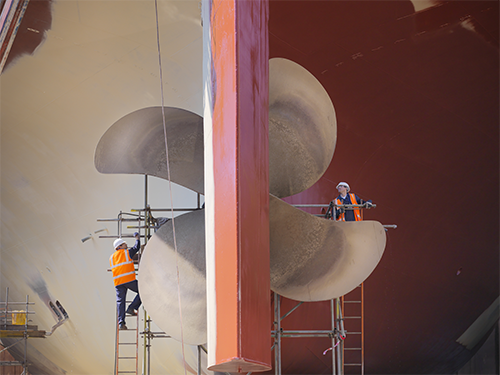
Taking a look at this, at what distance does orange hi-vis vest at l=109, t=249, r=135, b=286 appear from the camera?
6.88 meters

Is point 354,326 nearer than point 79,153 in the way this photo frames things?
Yes

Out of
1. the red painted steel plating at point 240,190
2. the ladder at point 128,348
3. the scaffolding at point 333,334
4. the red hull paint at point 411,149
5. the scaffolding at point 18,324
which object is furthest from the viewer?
the scaffolding at point 18,324

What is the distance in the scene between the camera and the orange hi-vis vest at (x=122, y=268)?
6879 millimetres

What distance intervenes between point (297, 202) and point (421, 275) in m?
2.06

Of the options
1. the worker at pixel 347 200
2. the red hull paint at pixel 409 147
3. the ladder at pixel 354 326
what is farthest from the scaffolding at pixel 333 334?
the worker at pixel 347 200

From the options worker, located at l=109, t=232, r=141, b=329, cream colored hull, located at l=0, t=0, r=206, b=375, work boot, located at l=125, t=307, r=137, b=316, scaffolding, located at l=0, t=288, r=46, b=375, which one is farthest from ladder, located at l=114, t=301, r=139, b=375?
scaffolding, located at l=0, t=288, r=46, b=375

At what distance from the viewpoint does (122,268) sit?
272 inches

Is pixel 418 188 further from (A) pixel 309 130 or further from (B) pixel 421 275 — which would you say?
(A) pixel 309 130

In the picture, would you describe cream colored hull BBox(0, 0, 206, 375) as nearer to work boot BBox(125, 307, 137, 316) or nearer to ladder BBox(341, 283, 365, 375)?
work boot BBox(125, 307, 137, 316)

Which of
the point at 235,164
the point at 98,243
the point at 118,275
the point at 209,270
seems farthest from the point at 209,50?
the point at 98,243

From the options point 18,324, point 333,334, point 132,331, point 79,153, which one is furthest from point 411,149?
point 18,324

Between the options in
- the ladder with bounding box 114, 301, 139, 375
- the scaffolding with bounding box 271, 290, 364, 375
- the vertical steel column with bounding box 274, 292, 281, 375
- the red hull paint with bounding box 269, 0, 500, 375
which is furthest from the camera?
the ladder with bounding box 114, 301, 139, 375

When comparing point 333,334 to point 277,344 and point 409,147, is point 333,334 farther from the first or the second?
point 409,147

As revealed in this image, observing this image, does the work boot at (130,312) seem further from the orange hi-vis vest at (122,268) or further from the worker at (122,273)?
the orange hi-vis vest at (122,268)
